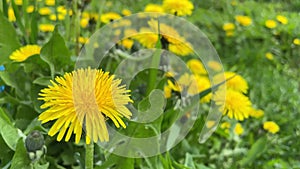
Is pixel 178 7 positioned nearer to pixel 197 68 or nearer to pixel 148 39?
pixel 148 39

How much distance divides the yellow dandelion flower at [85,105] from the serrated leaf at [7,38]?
1.78 feet

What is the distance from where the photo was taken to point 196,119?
1272 mm

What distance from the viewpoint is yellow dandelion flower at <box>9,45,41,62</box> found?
119 cm

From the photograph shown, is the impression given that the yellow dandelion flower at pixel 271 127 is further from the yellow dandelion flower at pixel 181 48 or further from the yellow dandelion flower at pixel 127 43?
the yellow dandelion flower at pixel 127 43

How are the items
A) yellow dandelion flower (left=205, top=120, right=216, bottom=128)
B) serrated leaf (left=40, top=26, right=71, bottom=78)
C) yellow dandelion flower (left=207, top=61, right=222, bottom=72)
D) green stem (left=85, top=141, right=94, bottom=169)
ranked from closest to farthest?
green stem (left=85, top=141, right=94, bottom=169)
serrated leaf (left=40, top=26, right=71, bottom=78)
yellow dandelion flower (left=205, top=120, right=216, bottom=128)
yellow dandelion flower (left=207, top=61, right=222, bottom=72)

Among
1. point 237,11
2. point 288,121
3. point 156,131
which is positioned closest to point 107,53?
point 156,131

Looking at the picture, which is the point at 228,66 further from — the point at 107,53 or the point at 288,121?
the point at 107,53

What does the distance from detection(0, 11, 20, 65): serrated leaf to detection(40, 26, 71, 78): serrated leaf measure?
131mm

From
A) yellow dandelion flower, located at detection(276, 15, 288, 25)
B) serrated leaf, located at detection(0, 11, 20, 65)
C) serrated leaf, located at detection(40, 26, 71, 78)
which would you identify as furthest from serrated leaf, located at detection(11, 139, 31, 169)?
yellow dandelion flower, located at detection(276, 15, 288, 25)

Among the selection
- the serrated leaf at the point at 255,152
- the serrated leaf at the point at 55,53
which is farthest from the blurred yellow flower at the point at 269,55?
the serrated leaf at the point at 55,53

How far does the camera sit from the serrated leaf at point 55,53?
117 centimetres

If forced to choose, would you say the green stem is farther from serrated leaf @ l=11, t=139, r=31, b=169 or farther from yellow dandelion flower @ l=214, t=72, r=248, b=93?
yellow dandelion flower @ l=214, t=72, r=248, b=93

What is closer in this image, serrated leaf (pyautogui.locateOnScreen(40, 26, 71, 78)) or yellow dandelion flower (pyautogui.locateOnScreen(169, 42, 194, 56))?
serrated leaf (pyautogui.locateOnScreen(40, 26, 71, 78))

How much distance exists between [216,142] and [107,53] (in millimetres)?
389
